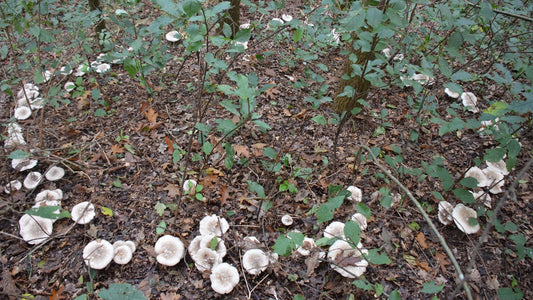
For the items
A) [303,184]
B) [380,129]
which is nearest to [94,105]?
[303,184]

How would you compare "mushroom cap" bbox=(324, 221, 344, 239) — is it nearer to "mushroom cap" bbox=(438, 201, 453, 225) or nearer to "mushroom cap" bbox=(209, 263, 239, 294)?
"mushroom cap" bbox=(209, 263, 239, 294)

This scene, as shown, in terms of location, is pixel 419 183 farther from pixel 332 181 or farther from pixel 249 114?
pixel 249 114

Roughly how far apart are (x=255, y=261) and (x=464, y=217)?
2263 millimetres

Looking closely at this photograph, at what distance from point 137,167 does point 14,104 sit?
7.86ft

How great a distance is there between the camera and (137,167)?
3.66 m

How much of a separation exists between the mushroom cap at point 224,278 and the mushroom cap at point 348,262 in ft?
2.85

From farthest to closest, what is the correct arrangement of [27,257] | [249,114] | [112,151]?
[112,151] → [27,257] → [249,114]

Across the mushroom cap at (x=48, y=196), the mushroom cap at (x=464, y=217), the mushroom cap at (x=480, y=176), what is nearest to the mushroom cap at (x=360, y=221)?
the mushroom cap at (x=464, y=217)

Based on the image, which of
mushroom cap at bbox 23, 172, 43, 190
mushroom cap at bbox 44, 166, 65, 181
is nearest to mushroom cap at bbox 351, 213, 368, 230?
mushroom cap at bbox 44, 166, 65, 181

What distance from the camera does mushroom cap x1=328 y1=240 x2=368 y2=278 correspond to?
2613 mm

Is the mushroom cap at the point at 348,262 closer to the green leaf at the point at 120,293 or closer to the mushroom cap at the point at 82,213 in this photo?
the green leaf at the point at 120,293

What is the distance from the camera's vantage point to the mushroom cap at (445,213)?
3.19 metres

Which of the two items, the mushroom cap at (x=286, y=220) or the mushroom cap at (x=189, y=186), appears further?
the mushroom cap at (x=189, y=186)

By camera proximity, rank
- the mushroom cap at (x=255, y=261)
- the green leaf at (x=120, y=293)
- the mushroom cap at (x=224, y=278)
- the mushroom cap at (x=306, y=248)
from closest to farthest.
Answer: the green leaf at (x=120, y=293), the mushroom cap at (x=224, y=278), the mushroom cap at (x=255, y=261), the mushroom cap at (x=306, y=248)
